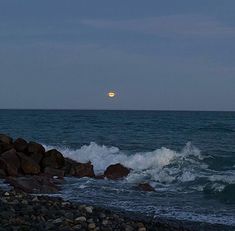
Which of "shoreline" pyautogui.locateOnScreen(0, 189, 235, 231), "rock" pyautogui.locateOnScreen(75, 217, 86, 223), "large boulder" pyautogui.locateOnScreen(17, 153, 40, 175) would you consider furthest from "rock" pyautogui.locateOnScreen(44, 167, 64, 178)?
"rock" pyautogui.locateOnScreen(75, 217, 86, 223)

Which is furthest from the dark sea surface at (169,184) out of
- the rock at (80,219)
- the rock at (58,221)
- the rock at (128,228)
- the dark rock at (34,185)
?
the rock at (58,221)

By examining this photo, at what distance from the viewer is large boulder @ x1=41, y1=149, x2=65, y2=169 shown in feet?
62.6

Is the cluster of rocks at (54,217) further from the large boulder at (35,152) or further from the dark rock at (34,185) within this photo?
the large boulder at (35,152)

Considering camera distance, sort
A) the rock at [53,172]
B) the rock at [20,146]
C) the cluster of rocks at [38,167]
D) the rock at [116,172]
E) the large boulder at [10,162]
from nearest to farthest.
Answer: the cluster of rocks at [38,167]
the large boulder at [10,162]
the rock at [53,172]
the rock at [116,172]
the rock at [20,146]

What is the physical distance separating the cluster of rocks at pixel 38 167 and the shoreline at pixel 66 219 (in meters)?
4.53

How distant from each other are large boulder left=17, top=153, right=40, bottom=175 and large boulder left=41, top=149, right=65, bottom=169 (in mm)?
792

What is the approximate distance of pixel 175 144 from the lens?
3284 centimetres

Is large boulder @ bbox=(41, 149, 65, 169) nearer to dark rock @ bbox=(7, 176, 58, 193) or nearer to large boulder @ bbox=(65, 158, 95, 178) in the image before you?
large boulder @ bbox=(65, 158, 95, 178)

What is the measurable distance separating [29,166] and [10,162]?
0.65 m

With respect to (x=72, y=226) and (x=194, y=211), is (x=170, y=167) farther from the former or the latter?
(x=72, y=226)

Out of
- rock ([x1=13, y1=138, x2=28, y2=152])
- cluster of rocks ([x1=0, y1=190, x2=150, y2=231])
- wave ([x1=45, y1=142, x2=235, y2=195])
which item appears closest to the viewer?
cluster of rocks ([x1=0, y1=190, x2=150, y2=231])

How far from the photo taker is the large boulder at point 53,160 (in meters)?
19.1

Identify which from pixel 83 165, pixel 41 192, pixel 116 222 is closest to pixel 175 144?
pixel 83 165

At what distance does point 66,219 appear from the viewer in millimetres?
9469
